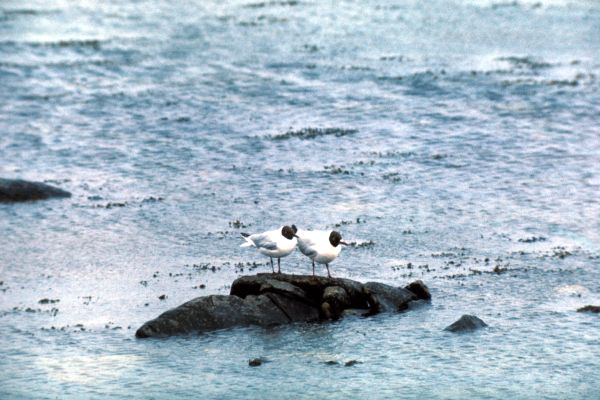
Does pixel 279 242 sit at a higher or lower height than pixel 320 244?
higher

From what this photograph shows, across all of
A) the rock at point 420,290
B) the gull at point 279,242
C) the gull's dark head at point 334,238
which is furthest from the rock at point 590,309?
the gull at point 279,242

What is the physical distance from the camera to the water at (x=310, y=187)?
102ft

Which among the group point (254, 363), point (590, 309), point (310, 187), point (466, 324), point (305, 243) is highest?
point (310, 187)

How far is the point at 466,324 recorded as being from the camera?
33.4m

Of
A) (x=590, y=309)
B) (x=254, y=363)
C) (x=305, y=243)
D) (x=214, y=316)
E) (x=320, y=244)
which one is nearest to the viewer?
(x=254, y=363)

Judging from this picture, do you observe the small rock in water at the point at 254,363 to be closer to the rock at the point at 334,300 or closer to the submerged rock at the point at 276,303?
the submerged rock at the point at 276,303

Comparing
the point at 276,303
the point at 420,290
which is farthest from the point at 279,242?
the point at 420,290

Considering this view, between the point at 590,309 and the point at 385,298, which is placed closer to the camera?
the point at 590,309

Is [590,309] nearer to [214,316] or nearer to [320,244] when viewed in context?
[320,244]

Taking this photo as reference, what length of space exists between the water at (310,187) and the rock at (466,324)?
1.22 ft

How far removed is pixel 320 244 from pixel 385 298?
7.85ft

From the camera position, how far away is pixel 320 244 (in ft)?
116

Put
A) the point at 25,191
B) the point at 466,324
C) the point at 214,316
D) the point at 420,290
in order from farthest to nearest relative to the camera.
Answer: the point at 25,191, the point at 420,290, the point at 214,316, the point at 466,324

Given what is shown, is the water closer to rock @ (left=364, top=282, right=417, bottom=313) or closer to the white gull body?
rock @ (left=364, top=282, right=417, bottom=313)
